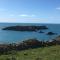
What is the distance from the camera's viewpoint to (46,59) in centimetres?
1206

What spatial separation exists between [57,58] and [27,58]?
210 cm

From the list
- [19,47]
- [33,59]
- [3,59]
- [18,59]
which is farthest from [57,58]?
[19,47]

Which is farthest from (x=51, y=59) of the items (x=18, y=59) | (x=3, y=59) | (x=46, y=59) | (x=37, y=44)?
(x=37, y=44)

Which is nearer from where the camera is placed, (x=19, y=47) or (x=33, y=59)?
(x=33, y=59)

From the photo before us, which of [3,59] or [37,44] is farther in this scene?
[37,44]

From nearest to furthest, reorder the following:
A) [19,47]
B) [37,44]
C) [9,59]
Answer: [9,59], [19,47], [37,44]

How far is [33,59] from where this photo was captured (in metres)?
12.2

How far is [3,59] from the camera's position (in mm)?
12445

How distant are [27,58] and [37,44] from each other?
10151mm

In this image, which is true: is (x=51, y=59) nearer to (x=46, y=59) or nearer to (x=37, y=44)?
(x=46, y=59)

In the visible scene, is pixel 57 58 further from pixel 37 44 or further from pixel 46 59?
pixel 37 44

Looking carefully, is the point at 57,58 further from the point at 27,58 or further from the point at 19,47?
the point at 19,47

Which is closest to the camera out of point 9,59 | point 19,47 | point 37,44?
point 9,59

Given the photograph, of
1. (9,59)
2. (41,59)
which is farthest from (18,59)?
(41,59)
